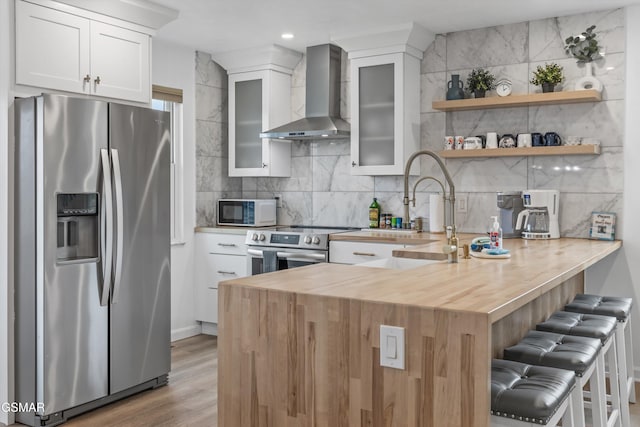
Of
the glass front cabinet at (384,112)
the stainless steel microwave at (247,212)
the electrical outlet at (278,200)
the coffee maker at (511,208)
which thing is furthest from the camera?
the electrical outlet at (278,200)

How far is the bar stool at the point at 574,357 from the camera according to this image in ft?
6.96

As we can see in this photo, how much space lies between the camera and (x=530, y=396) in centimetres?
175

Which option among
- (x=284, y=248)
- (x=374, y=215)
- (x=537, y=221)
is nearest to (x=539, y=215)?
(x=537, y=221)

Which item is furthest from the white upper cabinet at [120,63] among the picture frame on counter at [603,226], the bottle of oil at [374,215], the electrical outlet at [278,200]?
the picture frame on counter at [603,226]

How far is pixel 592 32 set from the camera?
4.11 metres

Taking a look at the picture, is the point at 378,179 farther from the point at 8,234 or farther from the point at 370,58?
the point at 8,234

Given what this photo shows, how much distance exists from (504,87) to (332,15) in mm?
1341

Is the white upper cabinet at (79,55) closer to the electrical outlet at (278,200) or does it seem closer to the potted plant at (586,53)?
the electrical outlet at (278,200)

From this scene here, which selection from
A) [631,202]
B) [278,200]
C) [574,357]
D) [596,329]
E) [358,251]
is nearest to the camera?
[574,357]

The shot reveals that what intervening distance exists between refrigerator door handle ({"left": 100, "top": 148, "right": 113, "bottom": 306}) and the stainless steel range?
1517 mm

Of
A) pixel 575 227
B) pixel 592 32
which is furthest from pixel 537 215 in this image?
pixel 592 32

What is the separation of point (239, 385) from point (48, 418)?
1.64 metres

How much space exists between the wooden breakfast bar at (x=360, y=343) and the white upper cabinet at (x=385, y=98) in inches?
91.0

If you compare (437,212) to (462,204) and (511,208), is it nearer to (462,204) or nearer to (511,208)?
(462,204)
